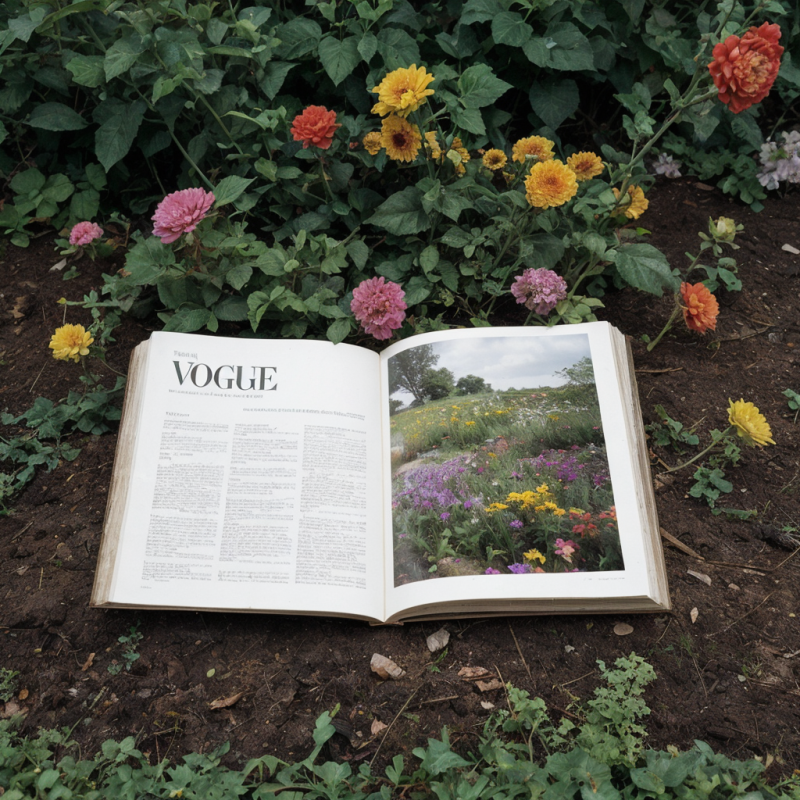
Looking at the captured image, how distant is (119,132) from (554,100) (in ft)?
3.93

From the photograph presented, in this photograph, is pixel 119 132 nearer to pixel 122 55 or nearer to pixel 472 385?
pixel 122 55

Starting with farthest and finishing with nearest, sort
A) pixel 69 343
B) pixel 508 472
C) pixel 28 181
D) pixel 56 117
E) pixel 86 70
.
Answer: pixel 28 181 → pixel 56 117 → pixel 86 70 → pixel 69 343 → pixel 508 472

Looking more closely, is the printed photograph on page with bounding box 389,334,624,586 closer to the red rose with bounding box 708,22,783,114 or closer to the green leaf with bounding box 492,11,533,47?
the red rose with bounding box 708,22,783,114

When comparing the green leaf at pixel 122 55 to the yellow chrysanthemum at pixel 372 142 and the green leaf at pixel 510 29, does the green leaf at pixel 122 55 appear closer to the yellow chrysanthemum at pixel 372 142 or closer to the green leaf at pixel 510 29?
the yellow chrysanthemum at pixel 372 142

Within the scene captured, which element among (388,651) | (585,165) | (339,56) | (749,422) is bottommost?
(388,651)

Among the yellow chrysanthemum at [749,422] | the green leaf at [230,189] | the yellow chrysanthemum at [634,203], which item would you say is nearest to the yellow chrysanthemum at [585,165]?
the yellow chrysanthemum at [634,203]

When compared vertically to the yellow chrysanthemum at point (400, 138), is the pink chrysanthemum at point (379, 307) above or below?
below

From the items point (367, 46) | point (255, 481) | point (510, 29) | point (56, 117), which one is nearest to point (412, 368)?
point (255, 481)

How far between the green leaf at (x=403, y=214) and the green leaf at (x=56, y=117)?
33.7 inches

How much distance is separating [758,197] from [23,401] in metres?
2.18

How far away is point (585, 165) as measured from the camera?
1.74 meters

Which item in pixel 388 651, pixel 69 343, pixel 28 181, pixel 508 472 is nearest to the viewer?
pixel 388 651

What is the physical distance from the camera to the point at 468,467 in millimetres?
1429

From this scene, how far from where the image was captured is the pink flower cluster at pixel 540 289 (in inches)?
62.4
